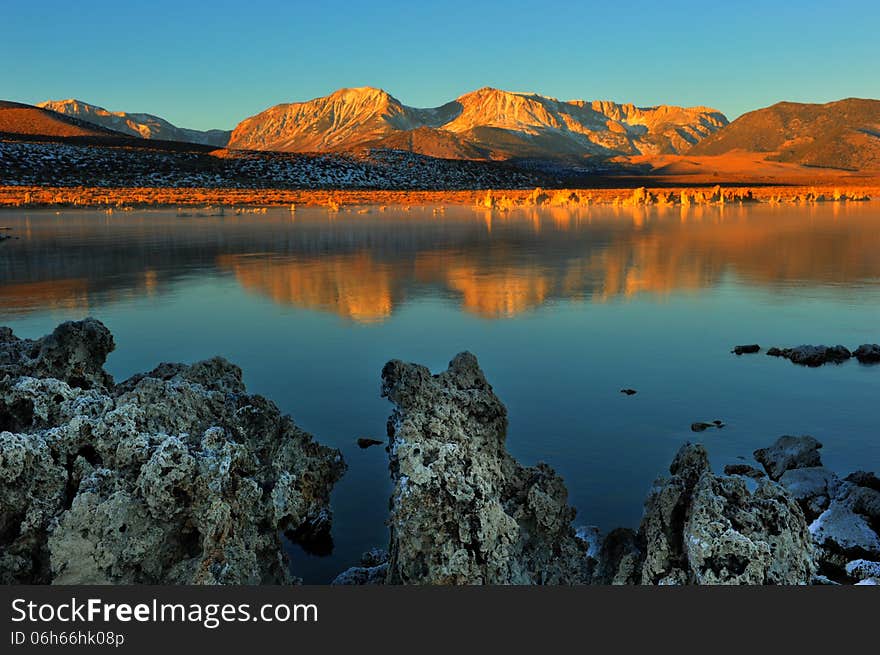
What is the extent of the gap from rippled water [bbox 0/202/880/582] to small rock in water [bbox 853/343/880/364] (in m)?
0.83

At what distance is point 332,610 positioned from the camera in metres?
3.96

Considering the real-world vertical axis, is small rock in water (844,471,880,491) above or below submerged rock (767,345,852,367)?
below

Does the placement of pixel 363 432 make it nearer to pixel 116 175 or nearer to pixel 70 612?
pixel 70 612

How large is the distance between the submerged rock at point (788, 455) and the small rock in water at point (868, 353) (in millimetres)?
4338

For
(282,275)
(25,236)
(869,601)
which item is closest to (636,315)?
(282,275)

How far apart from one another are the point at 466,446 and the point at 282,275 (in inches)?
621

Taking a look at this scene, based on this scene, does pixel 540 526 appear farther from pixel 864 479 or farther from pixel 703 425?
pixel 703 425

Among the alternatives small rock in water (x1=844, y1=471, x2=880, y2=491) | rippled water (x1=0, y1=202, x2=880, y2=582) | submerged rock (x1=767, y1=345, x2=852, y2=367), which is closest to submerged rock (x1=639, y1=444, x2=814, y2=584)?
rippled water (x1=0, y1=202, x2=880, y2=582)

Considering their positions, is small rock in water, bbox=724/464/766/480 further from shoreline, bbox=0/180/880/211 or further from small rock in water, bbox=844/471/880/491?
shoreline, bbox=0/180/880/211

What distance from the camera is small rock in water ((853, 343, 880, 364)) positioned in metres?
11.8

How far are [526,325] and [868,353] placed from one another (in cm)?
543

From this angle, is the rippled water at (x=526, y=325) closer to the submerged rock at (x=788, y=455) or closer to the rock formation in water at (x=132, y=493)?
the submerged rock at (x=788, y=455)

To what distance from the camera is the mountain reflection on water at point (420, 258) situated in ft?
58.5

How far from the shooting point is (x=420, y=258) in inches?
955
